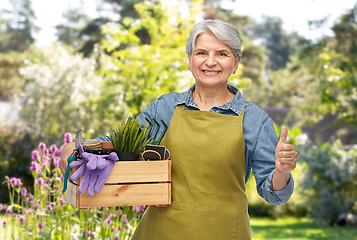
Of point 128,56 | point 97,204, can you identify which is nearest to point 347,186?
point 128,56

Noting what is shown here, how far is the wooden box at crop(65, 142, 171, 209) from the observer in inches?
55.2

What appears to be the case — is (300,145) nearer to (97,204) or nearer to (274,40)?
(97,204)

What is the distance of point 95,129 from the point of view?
824 centimetres

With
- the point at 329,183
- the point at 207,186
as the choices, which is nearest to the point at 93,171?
the point at 207,186

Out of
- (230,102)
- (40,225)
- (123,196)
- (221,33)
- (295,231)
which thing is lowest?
(295,231)

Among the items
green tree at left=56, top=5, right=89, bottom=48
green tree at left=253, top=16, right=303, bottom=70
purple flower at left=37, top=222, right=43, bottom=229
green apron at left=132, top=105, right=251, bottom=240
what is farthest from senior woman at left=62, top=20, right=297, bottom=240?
green tree at left=253, top=16, right=303, bottom=70

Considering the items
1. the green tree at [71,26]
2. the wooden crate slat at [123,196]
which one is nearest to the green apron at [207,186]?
the wooden crate slat at [123,196]

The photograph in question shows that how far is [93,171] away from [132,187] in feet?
0.53

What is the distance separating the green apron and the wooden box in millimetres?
94

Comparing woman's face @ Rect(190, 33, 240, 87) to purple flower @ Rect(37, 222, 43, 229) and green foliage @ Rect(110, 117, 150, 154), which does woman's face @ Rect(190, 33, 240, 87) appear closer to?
green foliage @ Rect(110, 117, 150, 154)

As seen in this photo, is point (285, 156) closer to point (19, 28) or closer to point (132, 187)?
point (132, 187)

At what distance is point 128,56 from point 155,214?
450cm

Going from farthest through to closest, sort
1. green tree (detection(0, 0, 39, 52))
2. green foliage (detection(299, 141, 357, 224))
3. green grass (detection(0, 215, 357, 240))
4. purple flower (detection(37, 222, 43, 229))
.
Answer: green tree (detection(0, 0, 39, 52)), green foliage (detection(299, 141, 357, 224)), green grass (detection(0, 215, 357, 240)), purple flower (detection(37, 222, 43, 229))

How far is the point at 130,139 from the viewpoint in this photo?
5.11ft
